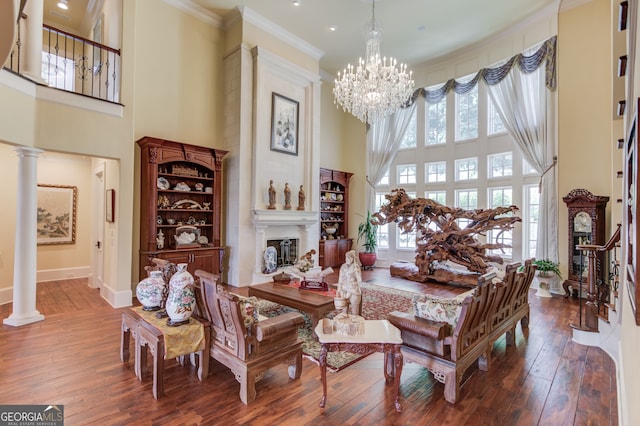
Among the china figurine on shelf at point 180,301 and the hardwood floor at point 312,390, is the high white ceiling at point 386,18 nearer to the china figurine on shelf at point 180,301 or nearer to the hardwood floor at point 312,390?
the china figurine on shelf at point 180,301

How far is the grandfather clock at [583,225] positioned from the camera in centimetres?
561

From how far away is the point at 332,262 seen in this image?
9320 mm

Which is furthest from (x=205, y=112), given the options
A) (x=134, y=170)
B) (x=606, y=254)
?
(x=606, y=254)

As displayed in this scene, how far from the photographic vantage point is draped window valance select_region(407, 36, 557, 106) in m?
6.67

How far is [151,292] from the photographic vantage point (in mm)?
3076

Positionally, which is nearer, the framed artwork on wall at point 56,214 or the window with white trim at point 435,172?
the framed artwork on wall at point 56,214

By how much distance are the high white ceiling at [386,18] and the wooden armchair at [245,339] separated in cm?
633

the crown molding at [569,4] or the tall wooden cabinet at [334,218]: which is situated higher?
the crown molding at [569,4]

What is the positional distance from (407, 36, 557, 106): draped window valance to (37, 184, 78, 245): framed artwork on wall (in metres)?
9.26

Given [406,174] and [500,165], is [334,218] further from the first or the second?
[500,165]

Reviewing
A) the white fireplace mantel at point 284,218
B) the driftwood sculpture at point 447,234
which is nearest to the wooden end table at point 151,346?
the white fireplace mantel at point 284,218

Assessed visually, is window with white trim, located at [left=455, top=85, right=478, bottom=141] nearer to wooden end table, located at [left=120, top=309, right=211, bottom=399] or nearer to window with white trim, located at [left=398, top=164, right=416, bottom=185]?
window with white trim, located at [left=398, top=164, right=416, bottom=185]

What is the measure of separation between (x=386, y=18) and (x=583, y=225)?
232 inches

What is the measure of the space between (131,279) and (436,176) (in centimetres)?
792
